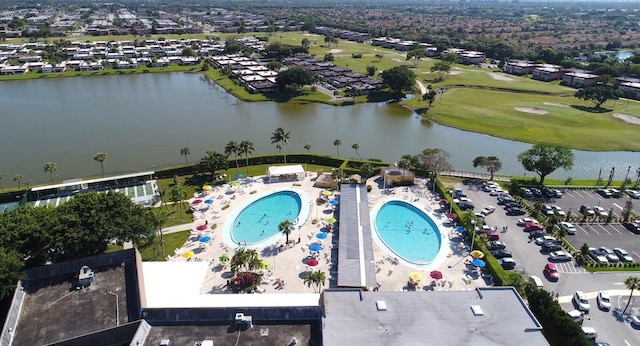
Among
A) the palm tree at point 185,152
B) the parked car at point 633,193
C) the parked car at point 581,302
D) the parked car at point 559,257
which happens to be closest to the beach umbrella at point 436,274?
the parked car at point 581,302

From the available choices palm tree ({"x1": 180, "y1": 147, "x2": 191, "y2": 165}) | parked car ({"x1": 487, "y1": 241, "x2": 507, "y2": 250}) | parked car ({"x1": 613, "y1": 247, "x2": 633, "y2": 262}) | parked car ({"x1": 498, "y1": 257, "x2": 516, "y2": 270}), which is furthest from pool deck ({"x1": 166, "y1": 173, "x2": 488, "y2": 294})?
parked car ({"x1": 613, "y1": 247, "x2": 633, "y2": 262})

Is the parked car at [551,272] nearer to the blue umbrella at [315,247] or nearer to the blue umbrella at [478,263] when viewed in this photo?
the blue umbrella at [478,263]

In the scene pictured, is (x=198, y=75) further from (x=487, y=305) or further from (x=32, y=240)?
(x=487, y=305)

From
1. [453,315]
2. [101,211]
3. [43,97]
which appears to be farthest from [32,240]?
[43,97]

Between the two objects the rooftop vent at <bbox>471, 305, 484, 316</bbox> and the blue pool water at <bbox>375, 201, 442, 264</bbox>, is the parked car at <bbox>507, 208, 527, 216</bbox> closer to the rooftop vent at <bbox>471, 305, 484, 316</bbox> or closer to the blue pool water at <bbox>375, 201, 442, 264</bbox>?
the blue pool water at <bbox>375, 201, 442, 264</bbox>

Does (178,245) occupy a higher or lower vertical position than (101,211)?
lower

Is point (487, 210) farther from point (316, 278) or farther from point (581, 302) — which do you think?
point (316, 278)
